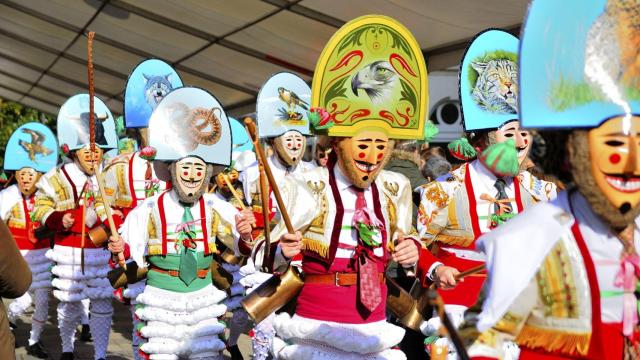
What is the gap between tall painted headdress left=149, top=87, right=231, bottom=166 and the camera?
7.17m

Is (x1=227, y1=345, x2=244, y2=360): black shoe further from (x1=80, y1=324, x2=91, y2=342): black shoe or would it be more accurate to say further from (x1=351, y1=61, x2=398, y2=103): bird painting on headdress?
(x1=351, y1=61, x2=398, y2=103): bird painting on headdress

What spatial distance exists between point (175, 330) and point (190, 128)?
156 centimetres

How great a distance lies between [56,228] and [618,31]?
715cm

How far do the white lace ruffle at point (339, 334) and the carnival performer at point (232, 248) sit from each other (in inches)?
63.8

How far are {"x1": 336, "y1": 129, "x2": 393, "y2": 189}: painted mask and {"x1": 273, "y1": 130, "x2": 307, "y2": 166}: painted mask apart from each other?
14.1 ft

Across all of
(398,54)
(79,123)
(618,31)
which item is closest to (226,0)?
(79,123)

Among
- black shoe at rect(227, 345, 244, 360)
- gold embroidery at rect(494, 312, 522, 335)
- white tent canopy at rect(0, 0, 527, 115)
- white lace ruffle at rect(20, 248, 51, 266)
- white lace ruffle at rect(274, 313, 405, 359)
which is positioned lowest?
black shoe at rect(227, 345, 244, 360)

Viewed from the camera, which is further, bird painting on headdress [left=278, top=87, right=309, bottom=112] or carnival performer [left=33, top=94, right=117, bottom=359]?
bird painting on headdress [left=278, top=87, right=309, bottom=112]

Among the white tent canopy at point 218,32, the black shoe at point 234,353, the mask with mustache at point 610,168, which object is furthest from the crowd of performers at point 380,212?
the white tent canopy at point 218,32

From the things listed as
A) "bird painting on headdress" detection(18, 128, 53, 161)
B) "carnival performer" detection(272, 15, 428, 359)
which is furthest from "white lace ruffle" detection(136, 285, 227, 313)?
"bird painting on headdress" detection(18, 128, 53, 161)

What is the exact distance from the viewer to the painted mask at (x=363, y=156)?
523 cm

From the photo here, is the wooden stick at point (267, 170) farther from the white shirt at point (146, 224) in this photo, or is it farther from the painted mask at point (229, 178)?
the painted mask at point (229, 178)

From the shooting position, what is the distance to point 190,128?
288 inches

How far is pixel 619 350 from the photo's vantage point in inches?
130
